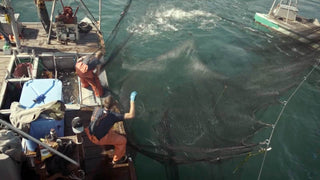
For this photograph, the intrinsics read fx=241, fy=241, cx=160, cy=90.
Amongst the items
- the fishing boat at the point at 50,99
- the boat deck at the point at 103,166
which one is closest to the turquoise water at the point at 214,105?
the boat deck at the point at 103,166

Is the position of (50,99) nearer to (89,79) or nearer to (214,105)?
(89,79)

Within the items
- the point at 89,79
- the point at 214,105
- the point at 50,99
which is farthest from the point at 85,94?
the point at 214,105

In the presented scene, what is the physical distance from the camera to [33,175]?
5.80 metres

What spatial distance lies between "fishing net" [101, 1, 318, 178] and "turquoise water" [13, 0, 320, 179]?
36 millimetres

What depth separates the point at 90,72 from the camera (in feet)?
30.8

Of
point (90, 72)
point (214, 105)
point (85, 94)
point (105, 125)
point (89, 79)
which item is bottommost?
point (85, 94)

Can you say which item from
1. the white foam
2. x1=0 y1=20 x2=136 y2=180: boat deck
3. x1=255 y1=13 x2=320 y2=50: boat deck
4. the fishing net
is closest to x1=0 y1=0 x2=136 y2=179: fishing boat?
x1=0 y1=20 x2=136 y2=180: boat deck

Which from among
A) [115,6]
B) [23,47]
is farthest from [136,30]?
[23,47]

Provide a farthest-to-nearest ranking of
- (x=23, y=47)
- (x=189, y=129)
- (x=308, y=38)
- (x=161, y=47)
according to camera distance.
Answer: (x=161, y=47), (x=308, y=38), (x=23, y=47), (x=189, y=129)

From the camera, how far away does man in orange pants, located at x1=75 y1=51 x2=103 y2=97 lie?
9.31 m

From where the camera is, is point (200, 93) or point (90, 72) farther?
point (200, 93)

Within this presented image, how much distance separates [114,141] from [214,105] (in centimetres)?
459

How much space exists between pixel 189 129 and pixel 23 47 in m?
8.99

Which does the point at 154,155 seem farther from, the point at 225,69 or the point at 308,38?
the point at 308,38
